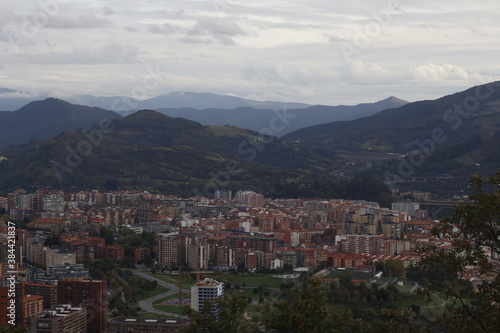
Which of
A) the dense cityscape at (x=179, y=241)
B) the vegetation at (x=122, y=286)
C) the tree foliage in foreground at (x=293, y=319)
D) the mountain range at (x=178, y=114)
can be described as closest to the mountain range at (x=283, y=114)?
the mountain range at (x=178, y=114)

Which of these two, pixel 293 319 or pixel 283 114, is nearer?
pixel 293 319

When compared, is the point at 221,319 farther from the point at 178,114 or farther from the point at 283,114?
the point at 178,114

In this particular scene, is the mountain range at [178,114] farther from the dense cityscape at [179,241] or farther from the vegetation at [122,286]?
→ the vegetation at [122,286]

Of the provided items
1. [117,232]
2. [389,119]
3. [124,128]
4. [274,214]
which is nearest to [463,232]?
[117,232]

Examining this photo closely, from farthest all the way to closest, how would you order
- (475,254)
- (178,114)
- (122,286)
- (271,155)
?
1. (178,114)
2. (271,155)
3. (122,286)
4. (475,254)

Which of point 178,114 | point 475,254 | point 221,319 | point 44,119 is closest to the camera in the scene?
point 475,254

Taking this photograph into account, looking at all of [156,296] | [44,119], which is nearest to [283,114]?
[44,119]

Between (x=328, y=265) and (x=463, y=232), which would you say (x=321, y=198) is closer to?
(x=328, y=265)

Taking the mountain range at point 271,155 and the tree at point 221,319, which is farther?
the mountain range at point 271,155

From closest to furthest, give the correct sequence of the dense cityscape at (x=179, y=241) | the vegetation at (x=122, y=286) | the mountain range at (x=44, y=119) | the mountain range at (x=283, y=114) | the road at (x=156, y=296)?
1. the dense cityscape at (x=179, y=241)
2. the vegetation at (x=122, y=286)
3. the road at (x=156, y=296)
4. the mountain range at (x=44, y=119)
5. the mountain range at (x=283, y=114)

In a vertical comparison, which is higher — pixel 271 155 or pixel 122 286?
pixel 271 155

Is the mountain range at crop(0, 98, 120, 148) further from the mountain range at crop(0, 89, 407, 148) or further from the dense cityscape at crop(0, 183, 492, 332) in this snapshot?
the dense cityscape at crop(0, 183, 492, 332)

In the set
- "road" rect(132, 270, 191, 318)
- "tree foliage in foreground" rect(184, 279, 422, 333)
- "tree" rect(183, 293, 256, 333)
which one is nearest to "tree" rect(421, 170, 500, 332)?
"tree foliage in foreground" rect(184, 279, 422, 333)
